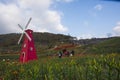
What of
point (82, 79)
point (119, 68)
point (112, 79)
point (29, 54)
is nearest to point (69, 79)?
point (82, 79)

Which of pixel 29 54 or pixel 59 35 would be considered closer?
pixel 29 54

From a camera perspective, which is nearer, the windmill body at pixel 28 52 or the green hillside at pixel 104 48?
the windmill body at pixel 28 52

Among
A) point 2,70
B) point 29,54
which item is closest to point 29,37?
point 29,54

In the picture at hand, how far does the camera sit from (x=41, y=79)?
8.93 meters

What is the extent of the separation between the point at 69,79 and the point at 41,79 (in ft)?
2.59

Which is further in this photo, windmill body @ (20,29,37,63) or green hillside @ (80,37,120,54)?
green hillside @ (80,37,120,54)

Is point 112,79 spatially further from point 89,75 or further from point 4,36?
point 4,36

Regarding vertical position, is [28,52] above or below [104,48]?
above

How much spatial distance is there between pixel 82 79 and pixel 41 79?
1.13m

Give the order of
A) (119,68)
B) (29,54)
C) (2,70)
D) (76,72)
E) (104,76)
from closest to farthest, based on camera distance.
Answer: (119,68) → (104,76) → (76,72) → (2,70) → (29,54)

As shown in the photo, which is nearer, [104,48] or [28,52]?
[28,52]

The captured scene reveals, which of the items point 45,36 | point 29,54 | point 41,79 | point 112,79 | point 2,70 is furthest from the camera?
point 45,36

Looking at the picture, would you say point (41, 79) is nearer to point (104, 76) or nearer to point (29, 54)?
point (104, 76)

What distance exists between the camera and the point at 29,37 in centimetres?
4606
